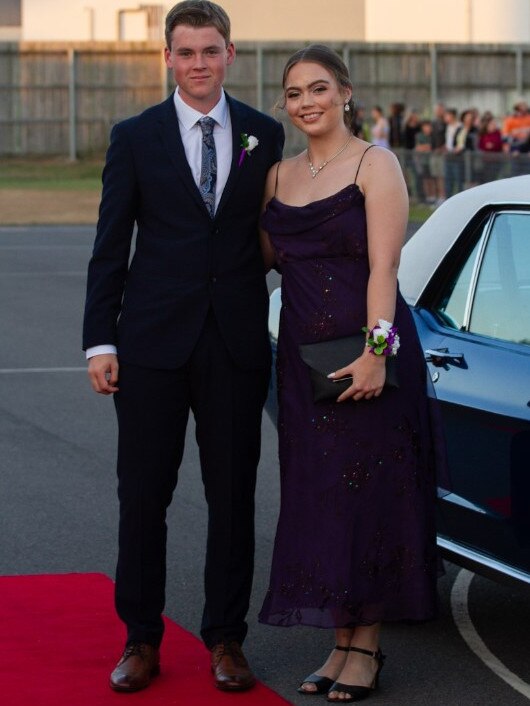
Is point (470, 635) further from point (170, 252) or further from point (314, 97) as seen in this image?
point (314, 97)

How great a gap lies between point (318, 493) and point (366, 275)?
2.22 feet

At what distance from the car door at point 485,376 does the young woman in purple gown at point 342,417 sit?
0.75ft

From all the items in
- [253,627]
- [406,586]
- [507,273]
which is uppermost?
[507,273]

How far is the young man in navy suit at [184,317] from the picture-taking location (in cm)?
487

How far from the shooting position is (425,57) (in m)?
38.1

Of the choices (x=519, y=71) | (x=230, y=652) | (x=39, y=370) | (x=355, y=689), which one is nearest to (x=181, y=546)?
(x=230, y=652)

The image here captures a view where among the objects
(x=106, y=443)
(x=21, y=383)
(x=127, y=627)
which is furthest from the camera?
(x=21, y=383)

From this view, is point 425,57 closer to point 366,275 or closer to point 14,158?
point 14,158

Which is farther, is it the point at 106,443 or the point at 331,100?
the point at 106,443

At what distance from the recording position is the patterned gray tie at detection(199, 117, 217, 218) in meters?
4.89

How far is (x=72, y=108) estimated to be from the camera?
124ft

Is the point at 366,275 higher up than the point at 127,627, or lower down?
higher up

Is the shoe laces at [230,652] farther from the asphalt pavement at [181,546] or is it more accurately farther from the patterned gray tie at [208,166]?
the patterned gray tie at [208,166]

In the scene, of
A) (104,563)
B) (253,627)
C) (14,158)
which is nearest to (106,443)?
(104,563)
